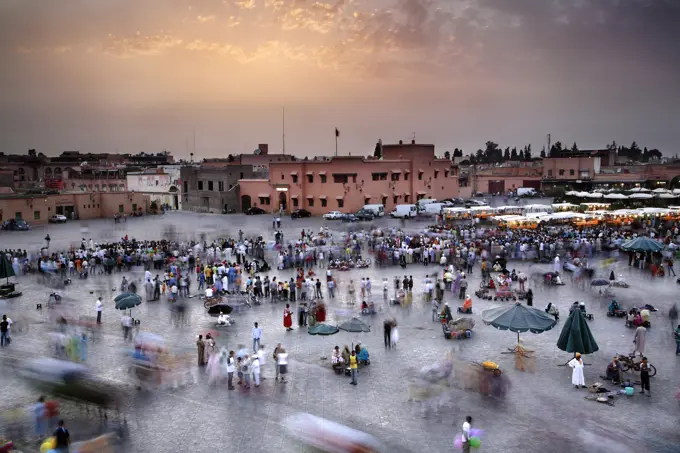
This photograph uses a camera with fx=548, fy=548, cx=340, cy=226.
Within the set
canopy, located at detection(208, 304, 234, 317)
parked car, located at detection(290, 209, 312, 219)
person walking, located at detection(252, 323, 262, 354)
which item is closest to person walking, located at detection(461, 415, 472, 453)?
person walking, located at detection(252, 323, 262, 354)

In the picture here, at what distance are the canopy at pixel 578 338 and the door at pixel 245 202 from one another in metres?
A: 49.9

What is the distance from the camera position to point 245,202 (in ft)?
199

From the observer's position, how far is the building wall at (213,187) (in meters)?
60.0

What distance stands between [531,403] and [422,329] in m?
5.70

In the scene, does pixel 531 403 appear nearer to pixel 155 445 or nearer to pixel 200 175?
pixel 155 445

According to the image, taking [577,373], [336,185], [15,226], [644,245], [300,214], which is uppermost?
[336,185]

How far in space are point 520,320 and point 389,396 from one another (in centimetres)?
410

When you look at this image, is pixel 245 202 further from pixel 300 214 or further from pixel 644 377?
pixel 644 377

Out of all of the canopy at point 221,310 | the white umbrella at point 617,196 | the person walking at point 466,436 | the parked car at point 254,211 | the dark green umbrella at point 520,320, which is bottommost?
the person walking at point 466,436

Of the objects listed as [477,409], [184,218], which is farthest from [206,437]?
[184,218]

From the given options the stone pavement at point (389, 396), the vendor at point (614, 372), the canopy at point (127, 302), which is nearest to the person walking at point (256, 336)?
the stone pavement at point (389, 396)

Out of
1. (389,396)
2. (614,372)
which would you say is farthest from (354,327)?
(614,372)

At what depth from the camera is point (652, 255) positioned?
2598cm

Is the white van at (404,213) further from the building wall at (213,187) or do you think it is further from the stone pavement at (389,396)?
the stone pavement at (389,396)
